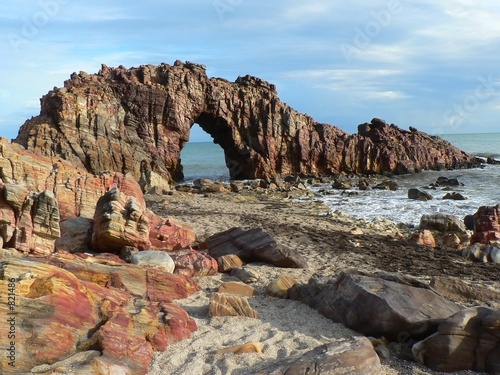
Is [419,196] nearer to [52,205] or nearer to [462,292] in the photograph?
[462,292]

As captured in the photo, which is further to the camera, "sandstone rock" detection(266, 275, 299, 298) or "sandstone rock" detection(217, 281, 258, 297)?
"sandstone rock" detection(217, 281, 258, 297)

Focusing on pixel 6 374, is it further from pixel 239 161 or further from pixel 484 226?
pixel 239 161

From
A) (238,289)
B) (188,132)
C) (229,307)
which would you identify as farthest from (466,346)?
(188,132)

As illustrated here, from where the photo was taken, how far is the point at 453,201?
25375mm

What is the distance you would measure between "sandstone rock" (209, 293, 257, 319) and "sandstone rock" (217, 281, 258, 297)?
113cm

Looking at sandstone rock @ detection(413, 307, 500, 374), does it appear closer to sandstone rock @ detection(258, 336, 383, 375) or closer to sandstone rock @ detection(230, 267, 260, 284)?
sandstone rock @ detection(258, 336, 383, 375)

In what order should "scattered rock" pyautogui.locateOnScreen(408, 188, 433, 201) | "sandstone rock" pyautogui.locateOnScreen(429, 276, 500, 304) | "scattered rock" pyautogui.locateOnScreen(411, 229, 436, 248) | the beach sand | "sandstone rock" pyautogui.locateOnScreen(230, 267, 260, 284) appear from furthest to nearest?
"scattered rock" pyautogui.locateOnScreen(408, 188, 433, 201) < "scattered rock" pyautogui.locateOnScreen(411, 229, 436, 248) < "sandstone rock" pyautogui.locateOnScreen(230, 267, 260, 284) < "sandstone rock" pyautogui.locateOnScreen(429, 276, 500, 304) < the beach sand

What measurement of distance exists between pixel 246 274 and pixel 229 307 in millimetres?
2314

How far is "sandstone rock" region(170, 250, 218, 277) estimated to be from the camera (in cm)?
944

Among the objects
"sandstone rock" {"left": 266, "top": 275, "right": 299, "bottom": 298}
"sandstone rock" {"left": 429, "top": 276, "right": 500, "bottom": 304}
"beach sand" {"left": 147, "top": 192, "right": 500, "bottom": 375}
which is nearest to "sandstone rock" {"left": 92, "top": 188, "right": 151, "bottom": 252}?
"beach sand" {"left": 147, "top": 192, "right": 500, "bottom": 375}

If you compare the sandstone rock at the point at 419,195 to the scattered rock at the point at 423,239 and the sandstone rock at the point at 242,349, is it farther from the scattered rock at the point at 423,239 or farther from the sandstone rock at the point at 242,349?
the sandstone rock at the point at 242,349

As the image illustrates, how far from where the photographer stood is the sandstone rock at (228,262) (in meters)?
10.0

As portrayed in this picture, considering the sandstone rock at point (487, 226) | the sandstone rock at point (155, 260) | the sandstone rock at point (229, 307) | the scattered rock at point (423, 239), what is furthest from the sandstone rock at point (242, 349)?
the sandstone rock at point (487, 226)

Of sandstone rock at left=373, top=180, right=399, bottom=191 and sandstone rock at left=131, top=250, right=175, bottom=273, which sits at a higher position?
sandstone rock at left=373, top=180, right=399, bottom=191
